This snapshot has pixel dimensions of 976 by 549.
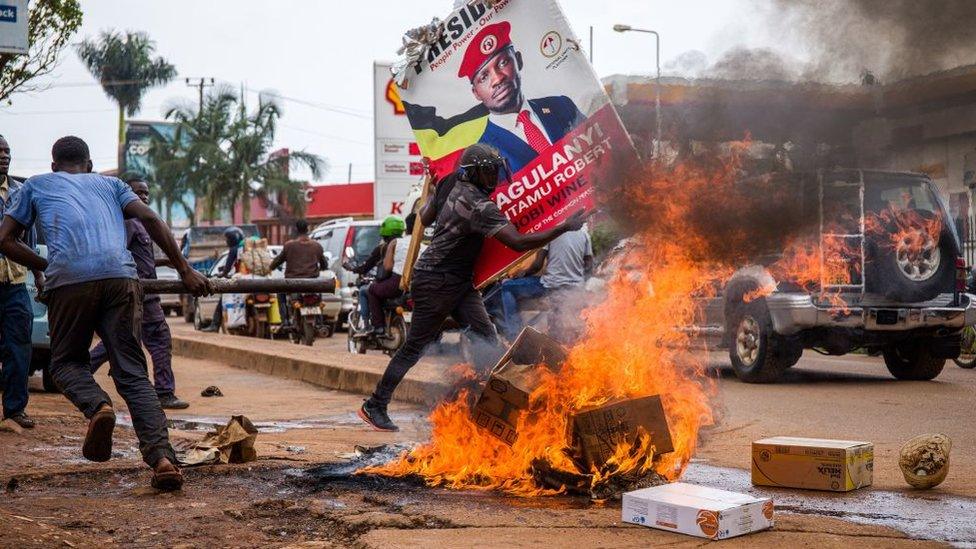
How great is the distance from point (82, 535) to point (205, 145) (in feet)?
142

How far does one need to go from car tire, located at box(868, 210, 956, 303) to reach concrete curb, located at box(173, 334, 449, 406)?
4.35 meters

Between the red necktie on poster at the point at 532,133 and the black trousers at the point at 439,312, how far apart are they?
3.17 ft

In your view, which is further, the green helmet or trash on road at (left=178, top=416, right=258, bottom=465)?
the green helmet

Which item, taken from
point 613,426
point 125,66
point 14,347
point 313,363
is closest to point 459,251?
point 613,426

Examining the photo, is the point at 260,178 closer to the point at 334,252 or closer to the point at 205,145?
the point at 205,145

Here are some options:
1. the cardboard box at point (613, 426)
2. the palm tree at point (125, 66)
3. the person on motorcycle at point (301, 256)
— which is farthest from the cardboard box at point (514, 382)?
the palm tree at point (125, 66)

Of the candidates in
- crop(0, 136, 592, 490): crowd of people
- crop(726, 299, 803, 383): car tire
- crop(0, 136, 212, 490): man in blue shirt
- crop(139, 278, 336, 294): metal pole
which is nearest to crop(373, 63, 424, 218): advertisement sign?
crop(726, 299, 803, 383): car tire

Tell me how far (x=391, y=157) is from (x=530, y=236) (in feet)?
58.5

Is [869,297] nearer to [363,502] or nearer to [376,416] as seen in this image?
[376,416]

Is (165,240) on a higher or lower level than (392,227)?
lower

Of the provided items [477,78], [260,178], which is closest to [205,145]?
[260,178]

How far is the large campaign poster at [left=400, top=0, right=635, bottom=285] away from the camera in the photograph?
6680mm

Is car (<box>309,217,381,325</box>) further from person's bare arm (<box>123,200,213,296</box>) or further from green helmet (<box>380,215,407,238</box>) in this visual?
person's bare arm (<box>123,200,213,296</box>)

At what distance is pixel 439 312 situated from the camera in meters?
7.14
